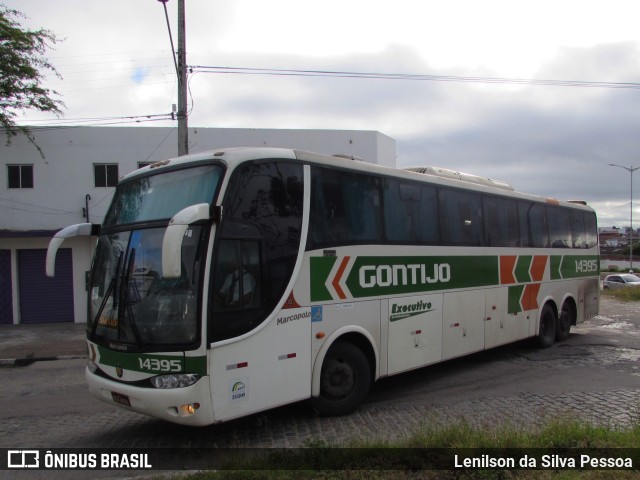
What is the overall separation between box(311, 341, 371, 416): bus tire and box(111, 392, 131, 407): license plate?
2.18m

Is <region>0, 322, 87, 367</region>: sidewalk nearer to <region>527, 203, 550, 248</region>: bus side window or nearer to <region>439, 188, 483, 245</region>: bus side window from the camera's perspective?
<region>439, 188, 483, 245</region>: bus side window

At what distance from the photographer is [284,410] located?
271 inches

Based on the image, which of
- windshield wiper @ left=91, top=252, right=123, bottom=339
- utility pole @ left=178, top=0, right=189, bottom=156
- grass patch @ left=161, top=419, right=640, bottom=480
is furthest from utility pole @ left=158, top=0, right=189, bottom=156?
grass patch @ left=161, top=419, right=640, bottom=480

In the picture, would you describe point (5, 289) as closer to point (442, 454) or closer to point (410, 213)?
point (410, 213)

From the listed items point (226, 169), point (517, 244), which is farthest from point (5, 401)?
point (517, 244)

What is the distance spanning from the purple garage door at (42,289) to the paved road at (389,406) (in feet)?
25.0

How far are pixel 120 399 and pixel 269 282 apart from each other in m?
2.02

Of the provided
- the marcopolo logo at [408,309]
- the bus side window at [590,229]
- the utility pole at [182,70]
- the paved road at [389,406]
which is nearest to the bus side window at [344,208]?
the marcopolo logo at [408,309]

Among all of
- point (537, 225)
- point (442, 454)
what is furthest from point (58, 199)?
point (442, 454)

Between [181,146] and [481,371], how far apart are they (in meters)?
8.70

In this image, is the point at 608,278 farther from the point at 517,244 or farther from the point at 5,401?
the point at 5,401

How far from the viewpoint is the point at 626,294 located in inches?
1000

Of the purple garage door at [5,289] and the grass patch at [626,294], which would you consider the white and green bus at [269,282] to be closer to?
the purple garage door at [5,289]

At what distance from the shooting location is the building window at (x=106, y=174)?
1836cm
